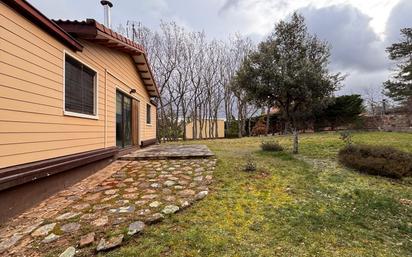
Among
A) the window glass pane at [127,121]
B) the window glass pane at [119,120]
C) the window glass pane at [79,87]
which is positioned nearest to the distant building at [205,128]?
the window glass pane at [127,121]

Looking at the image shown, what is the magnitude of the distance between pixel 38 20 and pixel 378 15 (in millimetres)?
14935

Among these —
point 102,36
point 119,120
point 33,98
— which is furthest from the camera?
point 119,120

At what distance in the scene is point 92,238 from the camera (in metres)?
2.91

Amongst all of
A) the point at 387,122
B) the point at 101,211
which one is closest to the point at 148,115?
the point at 101,211

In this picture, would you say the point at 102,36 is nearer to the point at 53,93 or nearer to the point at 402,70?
the point at 53,93

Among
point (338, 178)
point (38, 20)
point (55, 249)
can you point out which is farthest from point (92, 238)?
point (338, 178)

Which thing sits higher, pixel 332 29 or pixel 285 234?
pixel 332 29

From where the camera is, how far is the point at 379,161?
21.1ft

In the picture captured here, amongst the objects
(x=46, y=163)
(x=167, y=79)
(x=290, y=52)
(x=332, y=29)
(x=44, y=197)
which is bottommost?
(x=44, y=197)

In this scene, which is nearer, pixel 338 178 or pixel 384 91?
pixel 338 178

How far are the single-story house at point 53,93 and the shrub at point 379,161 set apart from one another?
261 inches

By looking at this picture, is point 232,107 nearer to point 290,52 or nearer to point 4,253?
point 290,52

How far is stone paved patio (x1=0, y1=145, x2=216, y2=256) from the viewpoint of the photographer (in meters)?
2.83

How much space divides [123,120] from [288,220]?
647 centimetres
